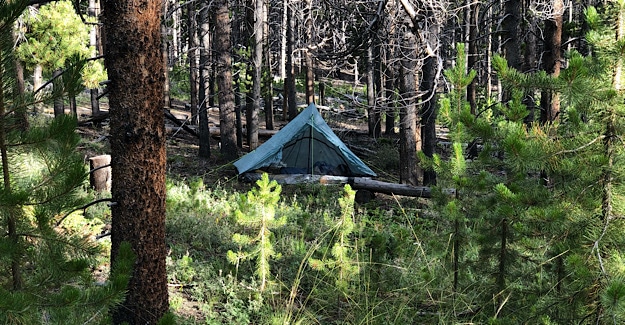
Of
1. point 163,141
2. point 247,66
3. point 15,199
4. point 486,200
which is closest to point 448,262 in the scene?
point 486,200

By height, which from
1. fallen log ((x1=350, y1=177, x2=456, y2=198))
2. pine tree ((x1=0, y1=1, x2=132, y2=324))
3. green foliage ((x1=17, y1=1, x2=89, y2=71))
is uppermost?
green foliage ((x1=17, y1=1, x2=89, y2=71))

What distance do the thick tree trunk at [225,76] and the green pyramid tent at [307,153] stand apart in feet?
4.64

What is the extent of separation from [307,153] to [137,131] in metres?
11.2

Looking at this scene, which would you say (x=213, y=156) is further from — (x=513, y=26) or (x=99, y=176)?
(x=513, y=26)

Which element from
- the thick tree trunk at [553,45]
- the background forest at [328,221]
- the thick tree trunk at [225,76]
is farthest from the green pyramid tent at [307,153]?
the background forest at [328,221]

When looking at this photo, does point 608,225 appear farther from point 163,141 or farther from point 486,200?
point 163,141

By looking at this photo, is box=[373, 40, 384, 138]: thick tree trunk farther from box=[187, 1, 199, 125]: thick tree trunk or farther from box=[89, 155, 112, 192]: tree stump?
box=[187, 1, 199, 125]: thick tree trunk

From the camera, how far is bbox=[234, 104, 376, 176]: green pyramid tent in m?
14.0

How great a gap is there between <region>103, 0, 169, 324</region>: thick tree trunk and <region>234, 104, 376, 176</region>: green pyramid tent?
944 cm

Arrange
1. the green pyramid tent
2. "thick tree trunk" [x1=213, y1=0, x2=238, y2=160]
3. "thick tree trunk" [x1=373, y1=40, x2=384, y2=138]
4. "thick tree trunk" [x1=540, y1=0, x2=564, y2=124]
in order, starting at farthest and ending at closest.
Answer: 1. "thick tree trunk" [x1=213, y1=0, x2=238, y2=160]
2. the green pyramid tent
3. "thick tree trunk" [x1=373, y1=40, x2=384, y2=138]
4. "thick tree trunk" [x1=540, y1=0, x2=564, y2=124]

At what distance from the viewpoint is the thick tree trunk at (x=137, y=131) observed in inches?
155

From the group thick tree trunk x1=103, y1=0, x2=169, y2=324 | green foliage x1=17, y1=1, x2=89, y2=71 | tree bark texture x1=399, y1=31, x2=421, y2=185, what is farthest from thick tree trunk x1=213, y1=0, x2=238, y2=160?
thick tree trunk x1=103, y1=0, x2=169, y2=324

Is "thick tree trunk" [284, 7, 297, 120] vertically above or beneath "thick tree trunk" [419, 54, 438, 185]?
above

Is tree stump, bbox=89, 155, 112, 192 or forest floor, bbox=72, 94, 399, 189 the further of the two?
forest floor, bbox=72, 94, 399, 189
